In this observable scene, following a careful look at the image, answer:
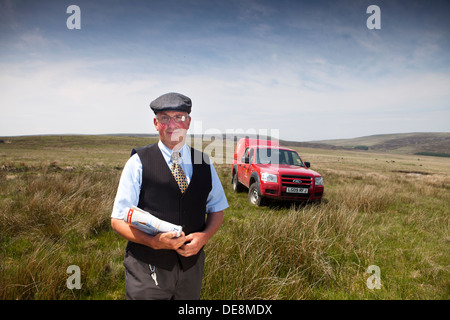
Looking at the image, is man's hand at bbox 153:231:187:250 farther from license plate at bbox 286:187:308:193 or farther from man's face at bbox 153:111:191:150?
license plate at bbox 286:187:308:193

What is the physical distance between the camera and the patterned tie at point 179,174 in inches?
63.1

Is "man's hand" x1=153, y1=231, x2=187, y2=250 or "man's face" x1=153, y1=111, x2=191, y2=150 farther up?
"man's face" x1=153, y1=111, x2=191, y2=150

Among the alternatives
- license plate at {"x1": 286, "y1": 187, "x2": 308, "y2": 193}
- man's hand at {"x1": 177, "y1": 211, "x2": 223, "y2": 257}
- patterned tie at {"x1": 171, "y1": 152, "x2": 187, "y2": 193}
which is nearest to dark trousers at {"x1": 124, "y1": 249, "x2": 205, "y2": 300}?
man's hand at {"x1": 177, "y1": 211, "x2": 223, "y2": 257}

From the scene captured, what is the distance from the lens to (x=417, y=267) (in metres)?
3.58

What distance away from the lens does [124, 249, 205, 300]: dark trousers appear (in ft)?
4.99

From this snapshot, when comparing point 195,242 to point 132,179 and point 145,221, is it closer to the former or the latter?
point 145,221

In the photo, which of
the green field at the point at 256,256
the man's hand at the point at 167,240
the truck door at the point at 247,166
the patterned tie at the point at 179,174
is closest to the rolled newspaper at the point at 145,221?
the man's hand at the point at 167,240

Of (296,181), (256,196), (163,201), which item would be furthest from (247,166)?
(163,201)

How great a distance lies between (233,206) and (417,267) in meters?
4.39

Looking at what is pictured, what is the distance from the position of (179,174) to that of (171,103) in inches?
20.5

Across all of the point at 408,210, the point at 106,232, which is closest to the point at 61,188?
the point at 106,232

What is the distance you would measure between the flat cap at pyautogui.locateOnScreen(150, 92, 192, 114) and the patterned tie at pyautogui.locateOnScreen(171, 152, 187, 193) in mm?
335

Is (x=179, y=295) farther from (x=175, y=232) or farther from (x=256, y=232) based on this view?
(x=256, y=232)

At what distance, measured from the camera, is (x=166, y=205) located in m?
1.54
